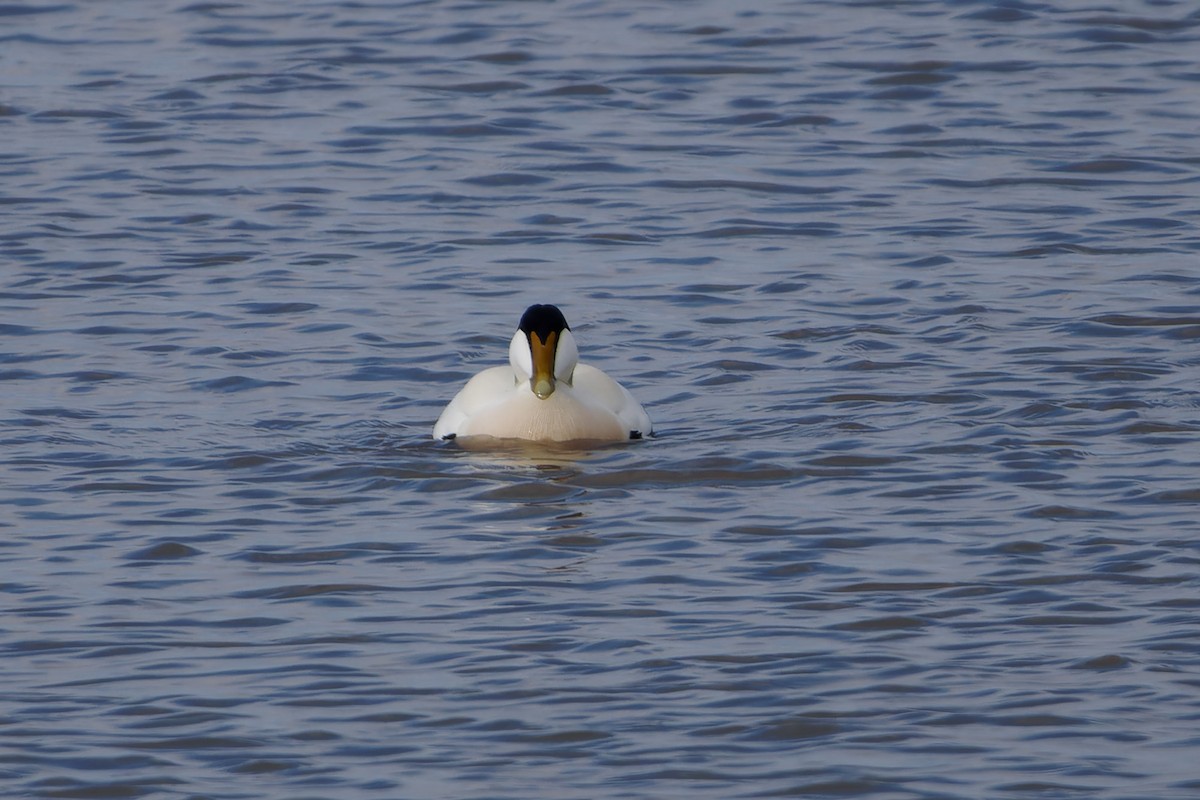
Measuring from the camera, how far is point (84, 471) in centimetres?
980

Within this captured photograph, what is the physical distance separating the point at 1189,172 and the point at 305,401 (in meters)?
7.06

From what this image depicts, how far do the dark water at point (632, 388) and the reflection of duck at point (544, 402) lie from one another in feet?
0.61

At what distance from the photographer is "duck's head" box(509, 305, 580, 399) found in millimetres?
10414

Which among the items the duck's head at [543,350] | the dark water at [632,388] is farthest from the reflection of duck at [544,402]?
the dark water at [632,388]

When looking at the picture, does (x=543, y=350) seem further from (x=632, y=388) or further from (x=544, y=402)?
(x=632, y=388)

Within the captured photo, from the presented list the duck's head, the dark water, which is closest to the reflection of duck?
the duck's head

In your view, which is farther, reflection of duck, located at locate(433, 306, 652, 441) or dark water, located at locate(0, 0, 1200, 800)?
reflection of duck, located at locate(433, 306, 652, 441)

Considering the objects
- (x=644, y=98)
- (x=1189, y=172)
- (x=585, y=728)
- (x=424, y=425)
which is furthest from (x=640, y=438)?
(x=644, y=98)

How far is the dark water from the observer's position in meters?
6.86

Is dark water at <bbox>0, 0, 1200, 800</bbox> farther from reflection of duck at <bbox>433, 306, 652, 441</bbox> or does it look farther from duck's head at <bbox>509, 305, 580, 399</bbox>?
duck's head at <bbox>509, 305, 580, 399</bbox>

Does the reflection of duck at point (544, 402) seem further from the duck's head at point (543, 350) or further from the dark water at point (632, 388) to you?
the dark water at point (632, 388)

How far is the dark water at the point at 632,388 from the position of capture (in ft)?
22.5

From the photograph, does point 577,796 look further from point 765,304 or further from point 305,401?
point 765,304

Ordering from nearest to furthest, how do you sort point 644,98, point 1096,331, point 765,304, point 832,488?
1. point 832,488
2. point 1096,331
3. point 765,304
4. point 644,98
